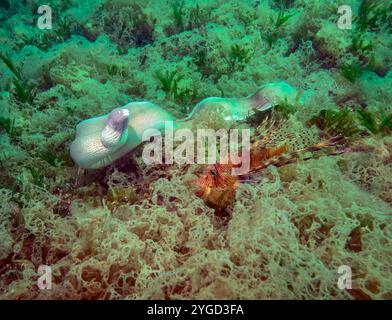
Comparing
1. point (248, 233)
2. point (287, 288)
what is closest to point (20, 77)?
point (248, 233)

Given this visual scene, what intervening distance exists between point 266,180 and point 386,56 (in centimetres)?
288

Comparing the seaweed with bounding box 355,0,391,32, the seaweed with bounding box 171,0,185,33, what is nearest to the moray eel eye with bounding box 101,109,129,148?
the seaweed with bounding box 171,0,185,33

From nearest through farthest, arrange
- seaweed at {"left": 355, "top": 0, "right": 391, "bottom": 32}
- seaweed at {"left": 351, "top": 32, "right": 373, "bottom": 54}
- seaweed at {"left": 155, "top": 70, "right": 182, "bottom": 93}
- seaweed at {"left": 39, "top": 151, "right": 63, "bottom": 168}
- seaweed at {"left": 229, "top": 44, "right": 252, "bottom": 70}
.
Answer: seaweed at {"left": 39, "top": 151, "right": 63, "bottom": 168} < seaweed at {"left": 155, "top": 70, "right": 182, "bottom": 93} < seaweed at {"left": 351, "top": 32, "right": 373, "bottom": 54} < seaweed at {"left": 229, "top": 44, "right": 252, "bottom": 70} < seaweed at {"left": 355, "top": 0, "right": 391, "bottom": 32}

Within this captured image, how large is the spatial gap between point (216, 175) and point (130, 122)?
1.08 metres

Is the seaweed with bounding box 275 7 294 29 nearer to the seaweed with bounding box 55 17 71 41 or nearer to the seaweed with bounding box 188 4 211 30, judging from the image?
the seaweed with bounding box 188 4 211 30

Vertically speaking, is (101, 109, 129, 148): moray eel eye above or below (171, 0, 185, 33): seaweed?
below

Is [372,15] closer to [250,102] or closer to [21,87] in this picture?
[250,102]

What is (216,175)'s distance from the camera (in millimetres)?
2705

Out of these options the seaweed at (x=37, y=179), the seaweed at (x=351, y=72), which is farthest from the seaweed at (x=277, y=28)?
the seaweed at (x=37, y=179)

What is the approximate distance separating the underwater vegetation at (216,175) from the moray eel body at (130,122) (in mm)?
112

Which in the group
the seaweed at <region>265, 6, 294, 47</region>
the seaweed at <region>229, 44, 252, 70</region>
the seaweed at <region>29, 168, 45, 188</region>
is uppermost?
the seaweed at <region>265, 6, 294, 47</region>

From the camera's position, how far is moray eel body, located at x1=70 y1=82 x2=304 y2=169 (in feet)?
9.61

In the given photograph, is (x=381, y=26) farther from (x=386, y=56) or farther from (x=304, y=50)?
(x=304, y=50)

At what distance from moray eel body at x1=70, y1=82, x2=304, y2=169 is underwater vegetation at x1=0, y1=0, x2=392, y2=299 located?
0.37 feet
